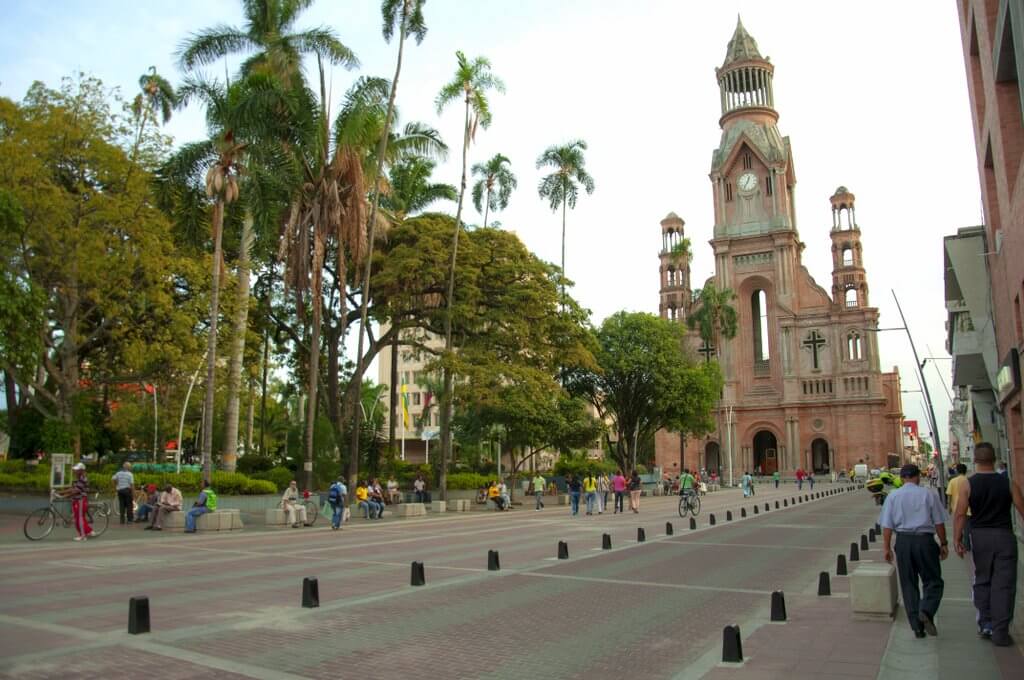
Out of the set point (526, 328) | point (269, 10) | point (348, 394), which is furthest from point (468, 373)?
point (269, 10)

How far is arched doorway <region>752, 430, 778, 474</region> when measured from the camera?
82312 mm

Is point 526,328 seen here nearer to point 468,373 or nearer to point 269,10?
point 468,373

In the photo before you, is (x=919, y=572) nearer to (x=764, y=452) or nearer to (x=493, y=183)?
(x=493, y=183)

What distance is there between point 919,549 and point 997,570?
0.70 meters

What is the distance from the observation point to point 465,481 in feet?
124

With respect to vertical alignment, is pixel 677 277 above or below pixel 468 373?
above

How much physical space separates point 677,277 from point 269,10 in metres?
65.2

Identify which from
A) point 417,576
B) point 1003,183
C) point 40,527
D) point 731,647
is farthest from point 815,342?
point 731,647

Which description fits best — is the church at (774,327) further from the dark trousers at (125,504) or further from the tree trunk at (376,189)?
the dark trousers at (125,504)

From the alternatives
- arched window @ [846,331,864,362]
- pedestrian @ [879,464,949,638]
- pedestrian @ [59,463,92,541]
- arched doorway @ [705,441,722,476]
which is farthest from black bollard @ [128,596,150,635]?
arched doorway @ [705,441,722,476]

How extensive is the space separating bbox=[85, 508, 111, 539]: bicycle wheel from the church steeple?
79.0m

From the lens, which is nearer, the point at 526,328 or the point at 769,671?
the point at 769,671

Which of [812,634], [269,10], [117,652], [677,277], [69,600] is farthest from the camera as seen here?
[677,277]

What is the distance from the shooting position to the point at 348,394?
119ft
